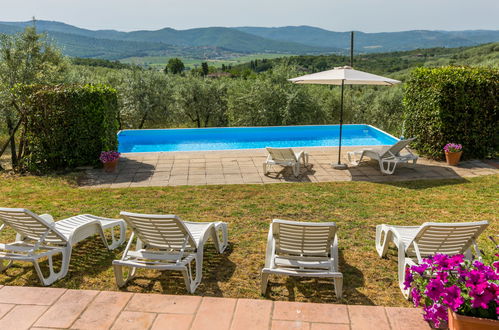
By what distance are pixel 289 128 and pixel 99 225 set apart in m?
13.6

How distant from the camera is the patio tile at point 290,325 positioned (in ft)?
11.8

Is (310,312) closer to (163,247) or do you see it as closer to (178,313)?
(178,313)

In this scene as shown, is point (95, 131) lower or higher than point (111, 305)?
higher

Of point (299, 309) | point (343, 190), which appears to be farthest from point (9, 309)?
point (343, 190)

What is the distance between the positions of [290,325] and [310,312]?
0.99ft

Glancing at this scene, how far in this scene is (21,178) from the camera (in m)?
9.54

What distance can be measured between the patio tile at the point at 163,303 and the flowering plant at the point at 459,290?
6.88 ft

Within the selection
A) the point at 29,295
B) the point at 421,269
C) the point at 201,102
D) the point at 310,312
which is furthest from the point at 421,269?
the point at 201,102

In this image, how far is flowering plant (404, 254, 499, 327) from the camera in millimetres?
3023

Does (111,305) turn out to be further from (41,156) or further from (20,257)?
(41,156)

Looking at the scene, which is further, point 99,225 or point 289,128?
point 289,128

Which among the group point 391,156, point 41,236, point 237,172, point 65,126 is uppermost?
point 65,126

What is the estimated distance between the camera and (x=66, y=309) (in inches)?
155

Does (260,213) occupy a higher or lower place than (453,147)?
lower
